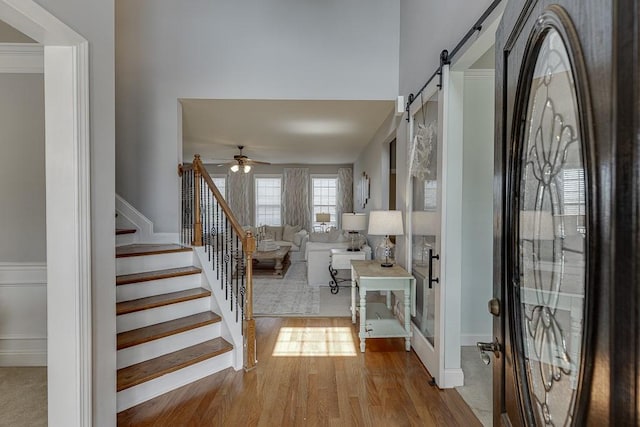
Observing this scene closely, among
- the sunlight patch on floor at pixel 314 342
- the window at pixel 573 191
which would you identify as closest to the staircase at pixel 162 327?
the sunlight patch on floor at pixel 314 342

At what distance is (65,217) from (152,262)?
156cm

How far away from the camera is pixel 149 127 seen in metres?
3.80

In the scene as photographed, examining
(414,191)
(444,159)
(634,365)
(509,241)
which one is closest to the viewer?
(634,365)

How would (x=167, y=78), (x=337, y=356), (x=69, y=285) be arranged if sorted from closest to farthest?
(x=69, y=285) < (x=337, y=356) < (x=167, y=78)

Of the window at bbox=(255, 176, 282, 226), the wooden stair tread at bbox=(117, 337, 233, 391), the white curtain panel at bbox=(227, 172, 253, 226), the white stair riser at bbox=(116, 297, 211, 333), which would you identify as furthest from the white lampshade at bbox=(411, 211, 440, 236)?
the white curtain panel at bbox=(227, 172, 253, 226)

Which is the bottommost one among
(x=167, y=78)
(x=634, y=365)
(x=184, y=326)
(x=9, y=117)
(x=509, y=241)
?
(x=184, y=326)

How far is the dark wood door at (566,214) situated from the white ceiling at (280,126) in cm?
318

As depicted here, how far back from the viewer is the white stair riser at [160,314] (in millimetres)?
2537

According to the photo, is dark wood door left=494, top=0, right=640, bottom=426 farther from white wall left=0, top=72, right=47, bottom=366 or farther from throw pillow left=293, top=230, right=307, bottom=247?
throw pillow left=293, top=230, right=307, bottom=247

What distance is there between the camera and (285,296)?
4.86 m

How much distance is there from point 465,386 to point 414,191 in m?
1.70

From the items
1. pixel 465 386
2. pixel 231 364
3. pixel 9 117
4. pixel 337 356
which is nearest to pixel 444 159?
pixel 465 386

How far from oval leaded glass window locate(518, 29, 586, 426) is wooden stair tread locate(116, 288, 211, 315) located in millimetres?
2607

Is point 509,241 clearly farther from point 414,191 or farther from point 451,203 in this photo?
point 414,191
